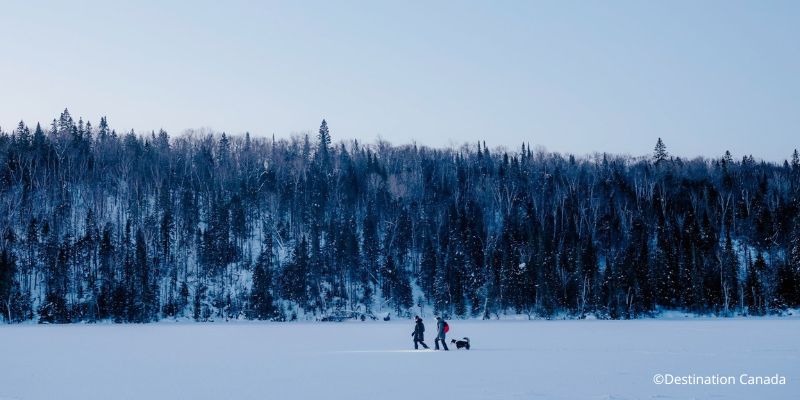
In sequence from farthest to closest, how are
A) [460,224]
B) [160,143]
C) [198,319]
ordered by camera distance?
[160,143], [460,224], [198,319]

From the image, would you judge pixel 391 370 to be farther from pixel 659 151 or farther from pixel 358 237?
pixel 659 151

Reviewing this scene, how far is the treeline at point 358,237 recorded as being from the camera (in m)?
76.8

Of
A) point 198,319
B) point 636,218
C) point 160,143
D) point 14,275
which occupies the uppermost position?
point 160,143

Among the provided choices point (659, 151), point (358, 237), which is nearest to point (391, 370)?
point (358, 237)

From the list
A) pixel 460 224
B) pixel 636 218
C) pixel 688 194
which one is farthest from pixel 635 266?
pixel 688 194

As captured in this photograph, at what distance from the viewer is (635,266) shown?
7844 centimetres

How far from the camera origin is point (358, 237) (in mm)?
92188

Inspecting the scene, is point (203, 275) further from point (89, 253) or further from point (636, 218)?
point (636, 218)

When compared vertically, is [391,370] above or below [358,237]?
below

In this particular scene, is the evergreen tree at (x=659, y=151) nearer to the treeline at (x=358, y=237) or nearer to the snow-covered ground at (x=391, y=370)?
the treeline at (x=358, y=237)

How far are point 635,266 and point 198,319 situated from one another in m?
50.4

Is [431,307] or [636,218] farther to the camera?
[636,218]

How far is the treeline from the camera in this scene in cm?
7675

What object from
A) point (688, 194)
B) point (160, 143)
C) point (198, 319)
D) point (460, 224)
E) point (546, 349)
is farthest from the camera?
point (160, 143)
